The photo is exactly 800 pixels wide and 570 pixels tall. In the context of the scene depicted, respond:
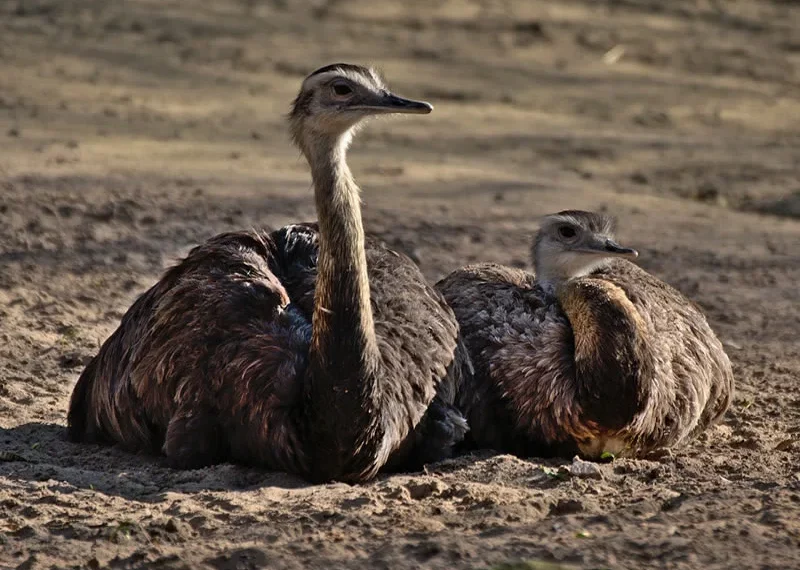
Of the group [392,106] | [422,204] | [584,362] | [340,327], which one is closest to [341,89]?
[392,106]

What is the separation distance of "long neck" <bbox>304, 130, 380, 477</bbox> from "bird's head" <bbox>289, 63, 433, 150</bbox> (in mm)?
194

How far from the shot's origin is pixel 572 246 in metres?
7.78

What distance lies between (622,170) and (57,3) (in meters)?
5.68

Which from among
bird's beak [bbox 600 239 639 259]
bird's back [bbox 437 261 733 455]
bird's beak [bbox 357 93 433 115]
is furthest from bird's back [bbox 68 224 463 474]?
bird's beak [bbox 600 239 639 259]

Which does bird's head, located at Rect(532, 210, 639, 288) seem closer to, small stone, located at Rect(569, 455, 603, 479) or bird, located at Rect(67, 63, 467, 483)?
bird, located at Rect(67, 63, 467, 483)

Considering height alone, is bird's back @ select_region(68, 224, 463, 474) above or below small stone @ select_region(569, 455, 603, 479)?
above

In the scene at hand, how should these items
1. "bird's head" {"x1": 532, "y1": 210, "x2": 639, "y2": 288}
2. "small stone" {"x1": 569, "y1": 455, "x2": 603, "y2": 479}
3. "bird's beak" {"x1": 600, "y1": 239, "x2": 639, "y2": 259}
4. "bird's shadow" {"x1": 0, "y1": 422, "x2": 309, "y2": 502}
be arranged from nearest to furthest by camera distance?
"bird's shadow" {"x1": 0, "y1": 422, "x2": 309, "y2": 502}, "small stone" {"x1": 569, "y1": 455, "x2": 603, "y2": 479}, "bird's beak" {"x1": 600, "y1": 239, "x2": 639, "y2": 259}, "bird's head" {"x1": 532, "y1": 210, "x2": 639, "y2": 288}

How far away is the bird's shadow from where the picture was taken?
6.19 metres

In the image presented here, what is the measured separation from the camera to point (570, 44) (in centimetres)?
1616

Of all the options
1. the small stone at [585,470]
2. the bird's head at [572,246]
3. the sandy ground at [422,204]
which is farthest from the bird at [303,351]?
the bird's head at [572,246]

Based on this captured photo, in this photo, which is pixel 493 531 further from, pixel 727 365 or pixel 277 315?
pixel 727 365

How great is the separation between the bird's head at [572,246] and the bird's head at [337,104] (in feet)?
5.48

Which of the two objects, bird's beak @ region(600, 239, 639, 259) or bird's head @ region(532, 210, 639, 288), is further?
bird's head @ region(532, 210, 639, 288)

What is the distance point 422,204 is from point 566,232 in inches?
126
